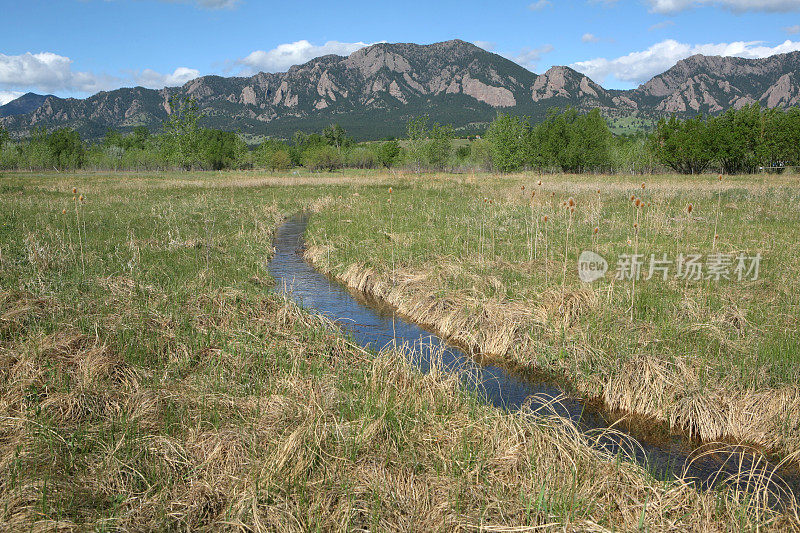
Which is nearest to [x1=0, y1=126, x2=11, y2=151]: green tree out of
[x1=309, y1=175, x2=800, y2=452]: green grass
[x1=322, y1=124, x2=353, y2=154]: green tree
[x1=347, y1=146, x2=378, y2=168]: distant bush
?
[x1=347, y1=146, x2=378, y2=168]: distant bush

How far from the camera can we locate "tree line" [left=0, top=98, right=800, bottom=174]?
157 ft

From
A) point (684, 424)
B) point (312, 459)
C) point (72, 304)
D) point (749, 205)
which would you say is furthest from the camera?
point (749, 205)

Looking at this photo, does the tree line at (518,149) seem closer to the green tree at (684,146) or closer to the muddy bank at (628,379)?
the green tree at (684,146)

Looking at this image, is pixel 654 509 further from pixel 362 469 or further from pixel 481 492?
pixel 362 469

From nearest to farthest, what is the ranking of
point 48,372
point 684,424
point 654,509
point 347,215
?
1. point 654,509
2. point 48,372
3. point 684,424
4. point 347,215

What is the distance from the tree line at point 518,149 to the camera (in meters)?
47.7

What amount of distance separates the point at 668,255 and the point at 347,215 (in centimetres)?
1346

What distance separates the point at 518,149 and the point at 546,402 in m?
60.5

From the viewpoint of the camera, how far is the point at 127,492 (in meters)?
3.97

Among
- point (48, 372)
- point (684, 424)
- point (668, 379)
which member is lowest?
point (684, 424)

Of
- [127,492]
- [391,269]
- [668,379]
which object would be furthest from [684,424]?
[391,269]

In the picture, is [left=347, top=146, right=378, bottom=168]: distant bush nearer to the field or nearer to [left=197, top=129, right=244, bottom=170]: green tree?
[left=197, top=129, right=244, bottom=170]: green tree

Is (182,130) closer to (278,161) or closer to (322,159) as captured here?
(278,161)

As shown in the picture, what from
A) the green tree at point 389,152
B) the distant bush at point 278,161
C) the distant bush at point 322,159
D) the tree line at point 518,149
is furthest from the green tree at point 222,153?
the green tree at point 389,152
